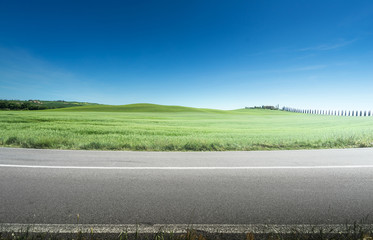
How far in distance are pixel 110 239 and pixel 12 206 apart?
6.92ft

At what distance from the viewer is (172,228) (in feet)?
8.84

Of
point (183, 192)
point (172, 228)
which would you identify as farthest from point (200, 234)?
point (183, 192)

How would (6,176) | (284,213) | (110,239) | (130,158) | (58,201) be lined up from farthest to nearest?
1. (130,158)
2. (6,176)
3. (58,201)
4. (284,213)
5. (110,239)

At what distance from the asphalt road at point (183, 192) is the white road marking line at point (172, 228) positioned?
0.11m

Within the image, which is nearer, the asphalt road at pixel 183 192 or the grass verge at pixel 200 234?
the grass verge at pixel 200 234

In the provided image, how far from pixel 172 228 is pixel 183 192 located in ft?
3.78

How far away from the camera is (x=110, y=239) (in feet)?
A: 8.11

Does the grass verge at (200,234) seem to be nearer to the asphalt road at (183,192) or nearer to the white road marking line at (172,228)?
the white road marking line at (172,228)

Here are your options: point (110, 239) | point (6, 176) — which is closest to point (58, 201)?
point (110, 239)

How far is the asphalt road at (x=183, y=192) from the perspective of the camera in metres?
3.00

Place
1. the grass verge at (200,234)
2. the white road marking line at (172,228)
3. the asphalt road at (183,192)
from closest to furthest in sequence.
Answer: the grass verge at (200,234)
the white road marking line at (172,228)
the asphalt road at (183,192)

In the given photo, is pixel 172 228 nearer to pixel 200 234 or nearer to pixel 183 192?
pixel 200 234

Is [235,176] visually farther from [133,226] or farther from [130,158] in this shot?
[130,158]

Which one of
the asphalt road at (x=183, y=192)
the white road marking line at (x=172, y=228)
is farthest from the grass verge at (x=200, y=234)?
the asphalt road at (x=183, y=192)
